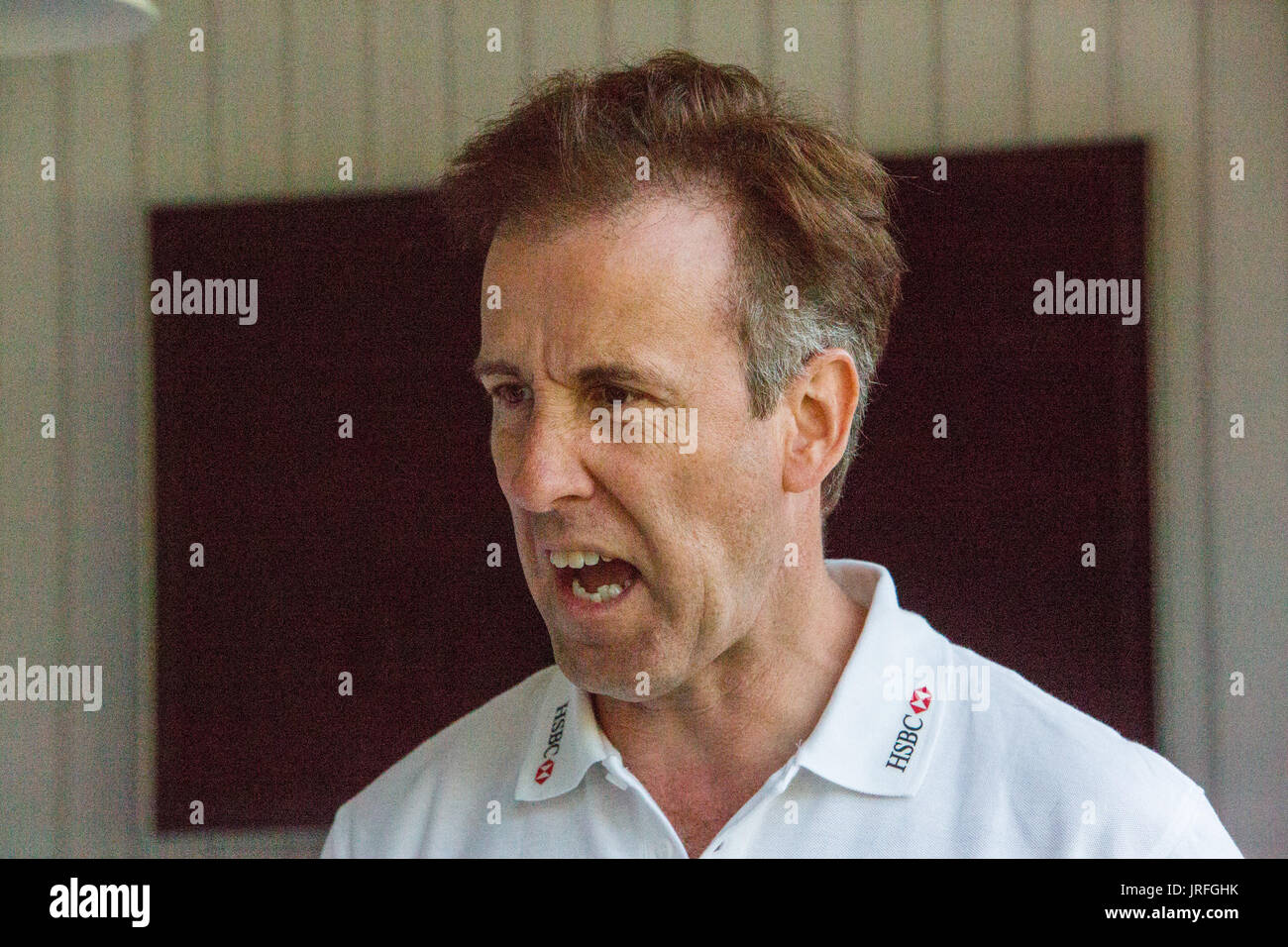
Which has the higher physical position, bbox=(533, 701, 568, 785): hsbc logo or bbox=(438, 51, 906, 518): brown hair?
bbox=(438, 51, 906, 518): brown hair

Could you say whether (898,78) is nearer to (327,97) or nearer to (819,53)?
(819,53)

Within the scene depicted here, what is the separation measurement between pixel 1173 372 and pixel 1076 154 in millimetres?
363

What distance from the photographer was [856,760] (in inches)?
63.7

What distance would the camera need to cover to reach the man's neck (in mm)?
1682

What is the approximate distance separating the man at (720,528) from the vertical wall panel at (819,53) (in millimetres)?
91

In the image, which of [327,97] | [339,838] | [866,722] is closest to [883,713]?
[866,722]

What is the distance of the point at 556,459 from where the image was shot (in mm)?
1613

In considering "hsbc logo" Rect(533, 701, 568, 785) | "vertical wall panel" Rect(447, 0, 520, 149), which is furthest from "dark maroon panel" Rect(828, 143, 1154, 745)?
"vertical wall panel" Rect(447, 0, 520, 149)

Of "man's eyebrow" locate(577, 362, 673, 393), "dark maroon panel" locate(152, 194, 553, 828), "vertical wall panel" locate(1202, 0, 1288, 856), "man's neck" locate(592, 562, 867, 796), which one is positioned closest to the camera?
"man's eyebrow" locate(577, 362, 673, 393)

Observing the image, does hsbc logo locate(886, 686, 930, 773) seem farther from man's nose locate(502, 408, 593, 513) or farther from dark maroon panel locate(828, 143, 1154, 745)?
man's nose locate(502, 408, 593, 513)

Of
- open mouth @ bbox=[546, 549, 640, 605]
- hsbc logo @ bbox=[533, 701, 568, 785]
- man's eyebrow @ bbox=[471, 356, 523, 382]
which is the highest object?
man's eyebrow @ bbox=[471, 356, 523, 382]

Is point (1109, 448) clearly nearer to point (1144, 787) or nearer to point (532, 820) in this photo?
point (1144, 787)

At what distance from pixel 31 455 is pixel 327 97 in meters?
0.77
